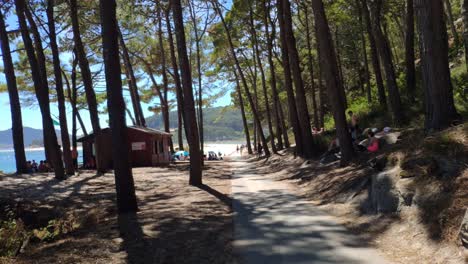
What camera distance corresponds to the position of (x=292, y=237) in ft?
22.7

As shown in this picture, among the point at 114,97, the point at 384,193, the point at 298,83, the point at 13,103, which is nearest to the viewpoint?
the point at 384,193

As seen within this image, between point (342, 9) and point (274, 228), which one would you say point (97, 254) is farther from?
point (342, 9)

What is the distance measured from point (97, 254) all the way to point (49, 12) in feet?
50.1

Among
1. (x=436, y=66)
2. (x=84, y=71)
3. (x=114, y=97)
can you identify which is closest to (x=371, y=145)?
(x=436, y=66)

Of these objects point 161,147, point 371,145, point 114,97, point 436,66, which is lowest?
point 371,145

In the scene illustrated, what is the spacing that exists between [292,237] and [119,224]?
3.42 metres

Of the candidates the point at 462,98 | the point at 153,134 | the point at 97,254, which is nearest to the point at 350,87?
the point at 153,134

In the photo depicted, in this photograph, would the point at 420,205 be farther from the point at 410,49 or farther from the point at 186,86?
the point at 410,49

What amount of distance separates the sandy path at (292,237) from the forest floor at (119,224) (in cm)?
31

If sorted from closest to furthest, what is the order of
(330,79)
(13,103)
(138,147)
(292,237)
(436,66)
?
(292,237), (436,66), (330,79), (13,103), (138,147)

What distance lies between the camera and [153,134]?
29.7m

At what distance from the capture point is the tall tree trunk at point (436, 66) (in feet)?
28.5

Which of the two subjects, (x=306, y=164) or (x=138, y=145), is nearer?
(x=306, y=164)

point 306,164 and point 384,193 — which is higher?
point 306,164
